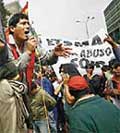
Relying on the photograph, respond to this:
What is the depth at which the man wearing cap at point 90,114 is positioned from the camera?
536 centimetres

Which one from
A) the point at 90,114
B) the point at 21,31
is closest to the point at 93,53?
the point at 21,31

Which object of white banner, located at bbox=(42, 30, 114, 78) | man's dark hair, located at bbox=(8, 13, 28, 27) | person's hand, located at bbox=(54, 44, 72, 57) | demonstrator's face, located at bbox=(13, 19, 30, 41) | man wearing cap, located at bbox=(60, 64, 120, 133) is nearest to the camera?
man wearing cap, located at bbox=(60, 64, 120, 133)

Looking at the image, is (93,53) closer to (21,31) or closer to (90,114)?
(21,31)

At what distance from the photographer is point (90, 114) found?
17.7ft

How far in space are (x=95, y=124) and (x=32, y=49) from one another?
1.44 metres

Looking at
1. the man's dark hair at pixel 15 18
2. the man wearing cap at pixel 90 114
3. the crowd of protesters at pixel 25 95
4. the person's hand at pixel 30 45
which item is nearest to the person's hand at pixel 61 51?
the crowd of protesters at pixel 25 95

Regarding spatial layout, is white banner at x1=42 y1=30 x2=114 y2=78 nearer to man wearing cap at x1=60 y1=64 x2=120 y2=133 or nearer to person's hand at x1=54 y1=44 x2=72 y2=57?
person's hand at x1=54 y1=44 x2=72 y2=57

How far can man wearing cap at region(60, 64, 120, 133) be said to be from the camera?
5363mm

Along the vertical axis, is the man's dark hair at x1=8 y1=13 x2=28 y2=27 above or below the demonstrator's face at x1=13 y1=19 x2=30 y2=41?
above

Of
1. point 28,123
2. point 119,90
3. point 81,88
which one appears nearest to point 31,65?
point 28,123

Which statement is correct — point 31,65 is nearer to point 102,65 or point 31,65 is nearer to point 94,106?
point 94,106

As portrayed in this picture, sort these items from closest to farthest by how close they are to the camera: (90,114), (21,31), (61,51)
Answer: (90,114), (21,31), (61,51)

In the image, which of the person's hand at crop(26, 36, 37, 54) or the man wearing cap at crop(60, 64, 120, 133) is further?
the person's hand at crop(26, 36, 37, 54)

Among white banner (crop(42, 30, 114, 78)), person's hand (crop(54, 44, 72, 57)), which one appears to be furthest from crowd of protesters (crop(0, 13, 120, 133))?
white banner (crop(42, 30, 114, 78))
